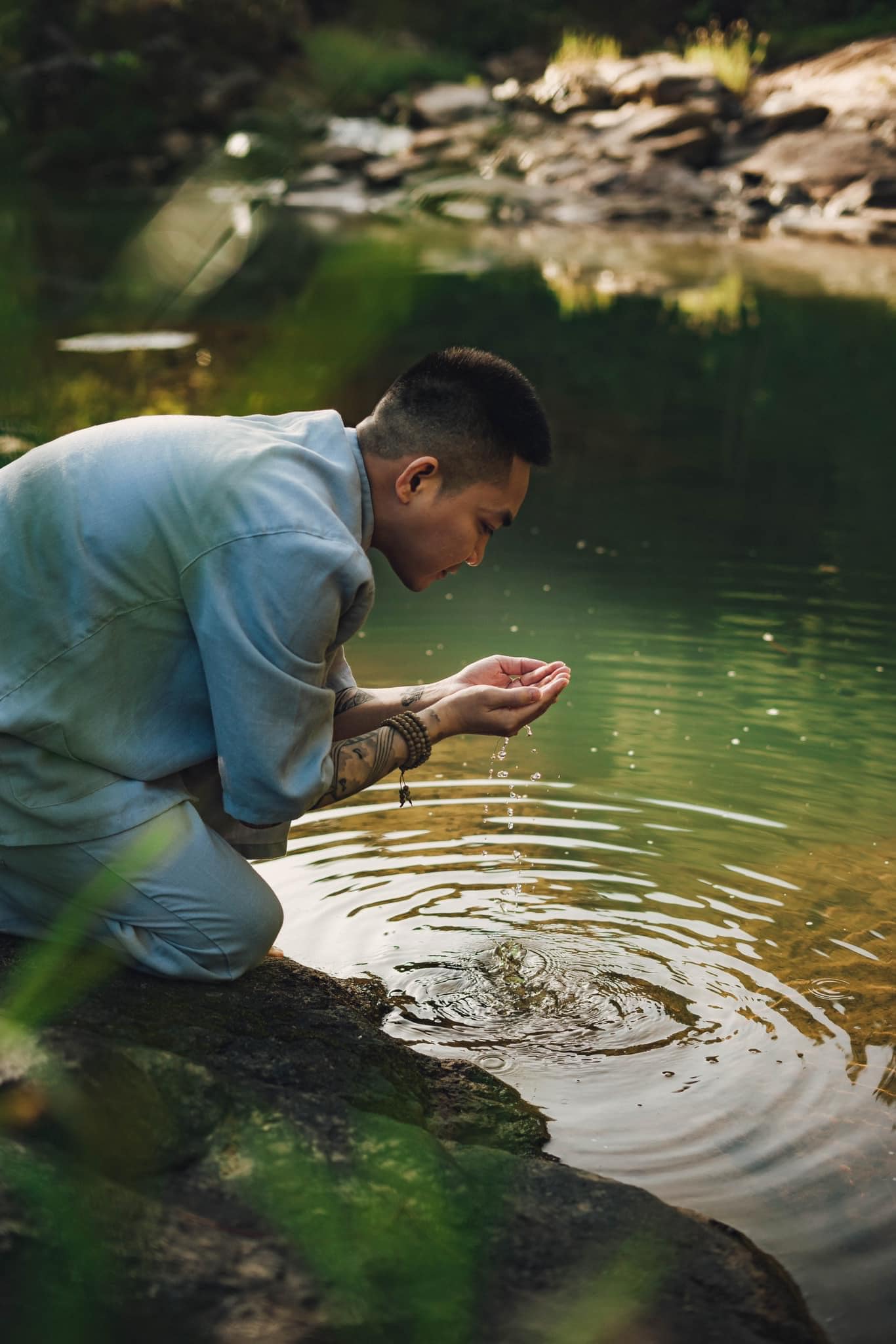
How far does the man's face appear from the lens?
2.51 metres

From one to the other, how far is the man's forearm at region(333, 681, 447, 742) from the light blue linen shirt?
56cm

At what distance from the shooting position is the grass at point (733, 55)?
69.7 ft

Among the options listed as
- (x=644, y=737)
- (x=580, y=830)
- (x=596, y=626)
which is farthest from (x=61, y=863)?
(x=596, y=626)

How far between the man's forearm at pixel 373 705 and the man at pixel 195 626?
0.36 m

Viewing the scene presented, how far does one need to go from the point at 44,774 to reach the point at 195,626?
349 millimetres

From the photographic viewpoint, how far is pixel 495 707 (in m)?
2.64

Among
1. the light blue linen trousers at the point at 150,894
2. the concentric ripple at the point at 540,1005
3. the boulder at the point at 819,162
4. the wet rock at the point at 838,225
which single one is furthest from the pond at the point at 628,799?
the boulder at the point at 819,162

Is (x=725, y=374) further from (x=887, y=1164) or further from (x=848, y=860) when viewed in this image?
(x=887, y=1164)

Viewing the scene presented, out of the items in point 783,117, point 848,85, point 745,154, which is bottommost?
point 745,154

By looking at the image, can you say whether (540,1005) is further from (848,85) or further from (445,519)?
(848,85)

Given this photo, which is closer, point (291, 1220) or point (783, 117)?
point (291, 1220)

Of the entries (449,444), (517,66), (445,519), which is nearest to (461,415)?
(449,444)

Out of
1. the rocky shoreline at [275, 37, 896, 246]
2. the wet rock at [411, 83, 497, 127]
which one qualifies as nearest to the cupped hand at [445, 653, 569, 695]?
the wet rock at [411, 83, 497, 127]

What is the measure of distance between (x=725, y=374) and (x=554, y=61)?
33.1 feet
